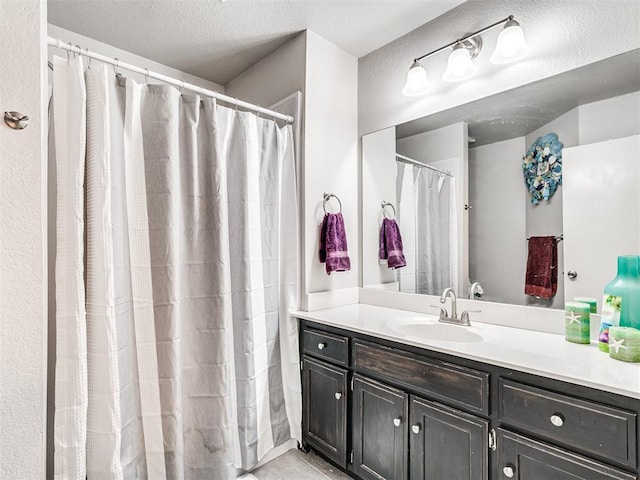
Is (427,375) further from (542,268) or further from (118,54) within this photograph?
(118,54)

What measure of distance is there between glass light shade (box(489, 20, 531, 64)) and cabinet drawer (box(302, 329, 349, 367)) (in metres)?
1.58

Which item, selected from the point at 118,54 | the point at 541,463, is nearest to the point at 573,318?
the point at 541,463

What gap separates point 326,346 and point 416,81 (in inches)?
62.5

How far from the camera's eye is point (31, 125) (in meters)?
1.14

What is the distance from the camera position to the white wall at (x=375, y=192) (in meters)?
2.22

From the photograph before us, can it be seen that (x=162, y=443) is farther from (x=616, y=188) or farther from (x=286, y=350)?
(x=616, y=188)

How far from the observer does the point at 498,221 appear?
1735 millimetres

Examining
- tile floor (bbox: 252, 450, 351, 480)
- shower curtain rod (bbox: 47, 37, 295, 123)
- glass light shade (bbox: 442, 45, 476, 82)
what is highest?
glass light shade (bbox: 442, 45, 476, 82)

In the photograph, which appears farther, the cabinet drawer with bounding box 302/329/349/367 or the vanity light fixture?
the cabinet drawer with bounding box 302/329/349/367

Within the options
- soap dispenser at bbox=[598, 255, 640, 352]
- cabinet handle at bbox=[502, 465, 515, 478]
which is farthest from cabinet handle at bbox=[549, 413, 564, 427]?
soap dispenser at bbox=[598, 255, 640, 352]

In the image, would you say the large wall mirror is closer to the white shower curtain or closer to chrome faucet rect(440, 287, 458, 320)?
chrome faucet rect(440, 287, 458, 320)

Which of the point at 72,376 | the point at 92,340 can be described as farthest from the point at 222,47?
the point at 72,376

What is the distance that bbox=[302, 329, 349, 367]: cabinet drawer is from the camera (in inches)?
68.5

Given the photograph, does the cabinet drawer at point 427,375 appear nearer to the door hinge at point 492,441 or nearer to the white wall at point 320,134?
the door hinge at point 492,441
